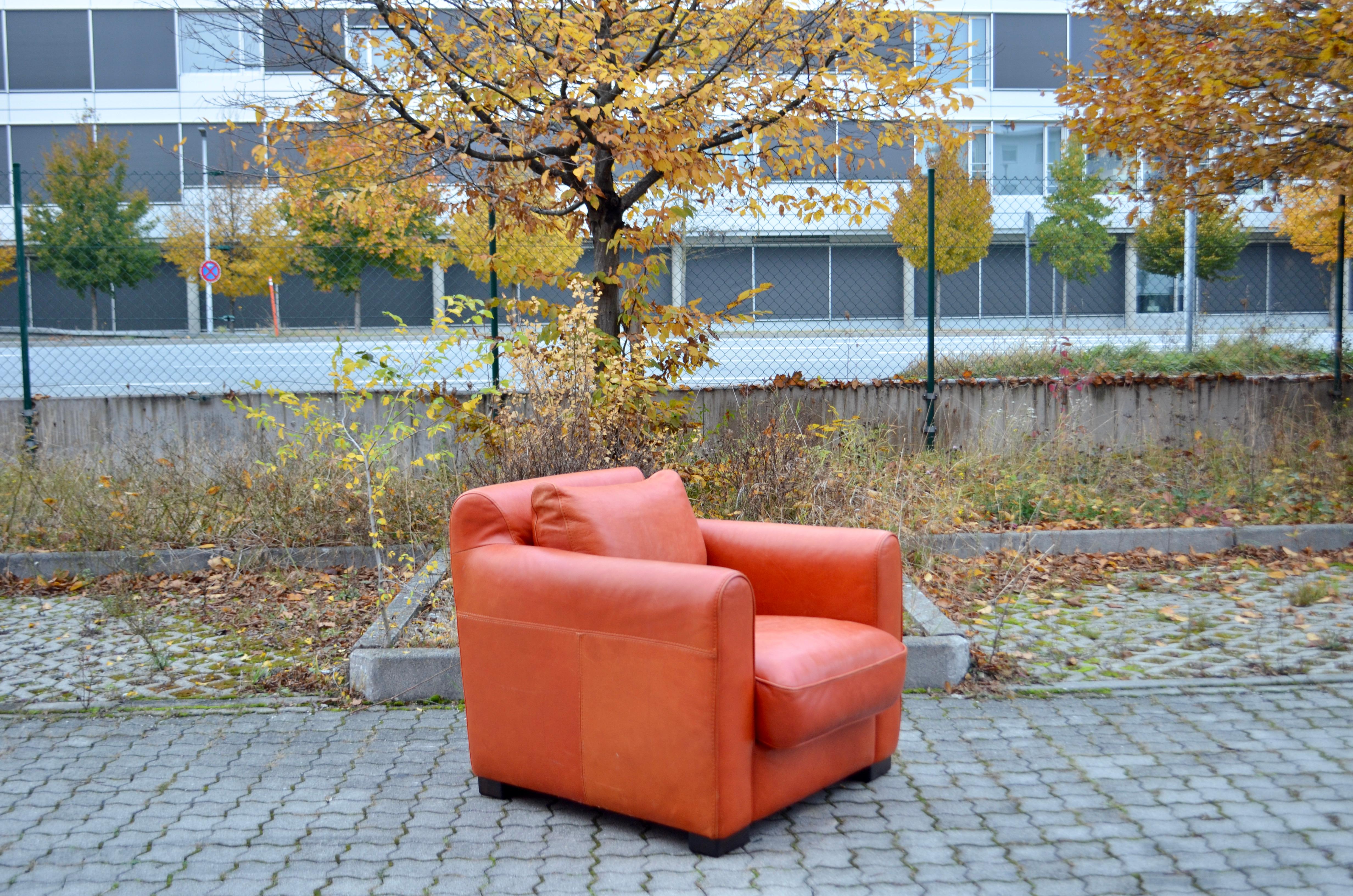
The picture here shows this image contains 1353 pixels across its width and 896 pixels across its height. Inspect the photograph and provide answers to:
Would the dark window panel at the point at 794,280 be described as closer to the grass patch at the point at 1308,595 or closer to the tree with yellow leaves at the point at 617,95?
the tree with yellow leaves at the point at 617,95

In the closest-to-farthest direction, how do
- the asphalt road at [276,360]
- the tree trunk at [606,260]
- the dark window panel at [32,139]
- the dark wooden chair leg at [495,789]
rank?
the dark wooden chair leg at [495,789] → the tree trunk at [606,260] → the asphalt road at [276,360] → the dark window panel at [32,139]

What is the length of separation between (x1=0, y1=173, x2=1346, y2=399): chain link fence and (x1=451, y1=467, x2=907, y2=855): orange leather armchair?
3330 millimetres

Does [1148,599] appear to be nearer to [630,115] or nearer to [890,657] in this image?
[890,657]

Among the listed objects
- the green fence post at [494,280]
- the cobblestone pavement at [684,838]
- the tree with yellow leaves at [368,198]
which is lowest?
the cobblestone pavement at [684,838]

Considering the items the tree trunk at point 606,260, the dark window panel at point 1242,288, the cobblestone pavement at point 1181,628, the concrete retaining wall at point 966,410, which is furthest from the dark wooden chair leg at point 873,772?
the dark window panel at point 1242,288

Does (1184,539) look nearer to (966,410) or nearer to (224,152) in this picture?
(966,410)

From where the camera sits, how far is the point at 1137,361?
10.6 meters

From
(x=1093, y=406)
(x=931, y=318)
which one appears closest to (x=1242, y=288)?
(x=1093, y=406)

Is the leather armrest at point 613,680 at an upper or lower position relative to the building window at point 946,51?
lower

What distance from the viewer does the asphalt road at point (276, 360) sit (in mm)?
8305

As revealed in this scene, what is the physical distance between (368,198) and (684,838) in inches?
181

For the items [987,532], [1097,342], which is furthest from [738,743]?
[1097,342]

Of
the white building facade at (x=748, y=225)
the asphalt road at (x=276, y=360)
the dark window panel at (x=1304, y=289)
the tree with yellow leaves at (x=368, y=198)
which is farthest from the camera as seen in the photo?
the dark window panel at (x=1304, y=289)

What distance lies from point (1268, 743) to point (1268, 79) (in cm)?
479
